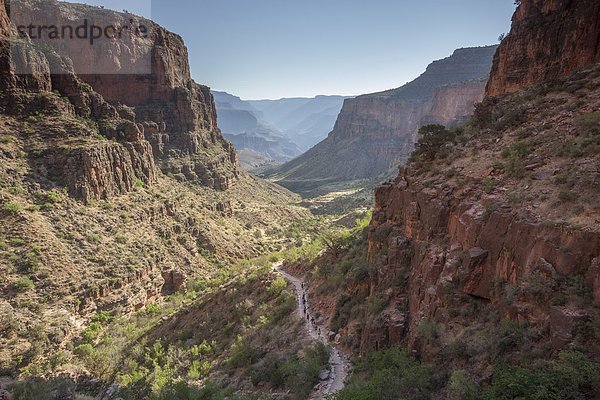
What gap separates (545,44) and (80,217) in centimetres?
4101

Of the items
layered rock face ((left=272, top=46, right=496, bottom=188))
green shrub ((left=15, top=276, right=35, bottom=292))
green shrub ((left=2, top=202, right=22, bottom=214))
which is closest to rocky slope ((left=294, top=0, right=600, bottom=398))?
green shrub ((left=15, top=276, right=35, bottom=292))

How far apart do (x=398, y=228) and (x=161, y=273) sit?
29.5m

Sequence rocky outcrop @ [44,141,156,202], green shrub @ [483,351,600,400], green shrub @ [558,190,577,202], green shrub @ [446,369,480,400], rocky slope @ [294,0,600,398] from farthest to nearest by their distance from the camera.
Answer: rocky outcrop @ [44,141,156,202] → green shrub @ [558,190,577,202] → rocky slope @ [294,0,600,398] → green shrub @ [446,369,480,400] → green shrub @ [483,351,600,400]

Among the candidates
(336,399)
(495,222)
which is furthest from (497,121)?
(336,399)

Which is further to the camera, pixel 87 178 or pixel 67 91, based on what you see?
pixel 67 91

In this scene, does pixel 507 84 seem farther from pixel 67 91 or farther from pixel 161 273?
pixel 67 91

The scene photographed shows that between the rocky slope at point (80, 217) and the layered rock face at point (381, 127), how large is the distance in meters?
94.7

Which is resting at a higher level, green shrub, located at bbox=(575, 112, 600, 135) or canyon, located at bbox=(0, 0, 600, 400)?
green shrub, located at bbox=(575, 112, 600, 135)

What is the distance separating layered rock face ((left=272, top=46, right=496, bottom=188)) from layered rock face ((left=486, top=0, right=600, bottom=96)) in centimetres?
11832

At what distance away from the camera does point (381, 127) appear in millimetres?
174625

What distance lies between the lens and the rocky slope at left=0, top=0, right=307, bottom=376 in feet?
92.4

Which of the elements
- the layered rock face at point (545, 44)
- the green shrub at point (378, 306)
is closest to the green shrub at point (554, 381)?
the green shrub at point (378, 306)

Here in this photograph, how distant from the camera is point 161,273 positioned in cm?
4078

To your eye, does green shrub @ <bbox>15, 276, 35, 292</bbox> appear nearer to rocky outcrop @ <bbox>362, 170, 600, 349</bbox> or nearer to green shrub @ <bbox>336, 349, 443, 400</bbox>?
rocky outcrop @ <bbox>362, 170, 600, 349</bbox>
